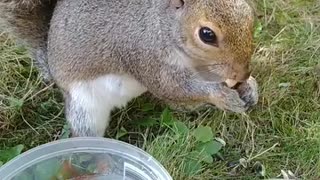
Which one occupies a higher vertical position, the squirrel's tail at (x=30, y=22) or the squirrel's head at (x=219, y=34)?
the squirrel's head at (x=219, y=34)

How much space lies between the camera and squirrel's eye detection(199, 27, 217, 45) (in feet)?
6.79

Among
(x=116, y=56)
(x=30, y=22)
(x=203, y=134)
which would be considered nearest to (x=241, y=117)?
→ (x=203, y=134)

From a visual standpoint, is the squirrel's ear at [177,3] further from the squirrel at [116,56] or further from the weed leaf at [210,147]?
the weed leaf at [210,147]

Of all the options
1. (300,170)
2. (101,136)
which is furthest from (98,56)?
(300,170)

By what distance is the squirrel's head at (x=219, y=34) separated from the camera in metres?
2.06

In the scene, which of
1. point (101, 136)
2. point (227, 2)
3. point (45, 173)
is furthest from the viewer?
point (101, 136)

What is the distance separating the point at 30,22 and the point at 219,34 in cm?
71

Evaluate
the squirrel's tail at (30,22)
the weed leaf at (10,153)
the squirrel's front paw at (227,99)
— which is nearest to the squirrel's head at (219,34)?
the squirrel's front paw at (227,99)

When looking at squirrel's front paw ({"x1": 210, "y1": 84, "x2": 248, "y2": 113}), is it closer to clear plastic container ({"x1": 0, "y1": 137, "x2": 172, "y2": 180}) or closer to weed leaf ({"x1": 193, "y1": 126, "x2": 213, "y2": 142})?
weed leaf ({"x1": 193, "y1": 126, "x2": 213, "y2": 142})

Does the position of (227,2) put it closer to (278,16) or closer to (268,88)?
(268,88)

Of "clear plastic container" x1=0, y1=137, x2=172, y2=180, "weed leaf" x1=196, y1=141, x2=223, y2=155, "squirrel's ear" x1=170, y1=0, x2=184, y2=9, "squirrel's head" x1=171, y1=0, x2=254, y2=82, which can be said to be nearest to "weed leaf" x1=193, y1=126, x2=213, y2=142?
"weed leaf" x1=196, y1=141, x2=223, y2=155

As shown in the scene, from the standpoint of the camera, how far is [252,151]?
254cm

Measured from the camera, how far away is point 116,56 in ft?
7.95

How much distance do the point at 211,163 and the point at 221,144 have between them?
8 cm
